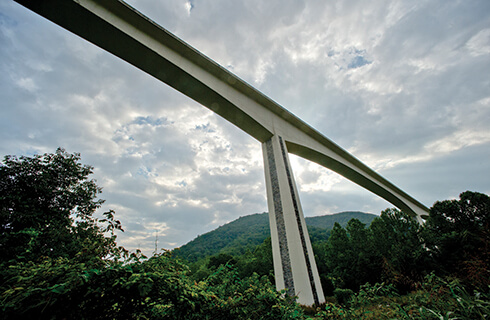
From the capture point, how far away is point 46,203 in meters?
8.35

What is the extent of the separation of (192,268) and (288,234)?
306 inches

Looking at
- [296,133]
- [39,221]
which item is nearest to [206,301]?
[296,133]

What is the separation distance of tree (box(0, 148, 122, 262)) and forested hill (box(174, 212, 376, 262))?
35400 millimetres

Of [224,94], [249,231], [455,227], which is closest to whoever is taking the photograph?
[224,94]

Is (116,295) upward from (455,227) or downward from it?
upward

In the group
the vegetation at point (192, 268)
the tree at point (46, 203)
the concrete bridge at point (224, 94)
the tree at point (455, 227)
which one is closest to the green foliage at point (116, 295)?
the vegetation at point (192, 268)

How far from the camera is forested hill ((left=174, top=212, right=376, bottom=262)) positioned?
155 ft

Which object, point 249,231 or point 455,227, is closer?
point 455,227

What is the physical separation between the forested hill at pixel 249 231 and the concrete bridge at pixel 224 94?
3661 centimetres

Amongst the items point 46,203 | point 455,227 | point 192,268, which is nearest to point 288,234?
point 192,268

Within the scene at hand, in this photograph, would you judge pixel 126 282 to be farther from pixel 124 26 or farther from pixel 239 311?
pixel 124 26

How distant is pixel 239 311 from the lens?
192 centimetres

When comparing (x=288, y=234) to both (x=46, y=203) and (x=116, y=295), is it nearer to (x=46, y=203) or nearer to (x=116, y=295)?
(x=116, y=295)

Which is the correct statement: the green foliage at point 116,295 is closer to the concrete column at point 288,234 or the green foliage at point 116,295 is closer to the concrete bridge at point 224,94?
the concrete bridge at point 224,94
